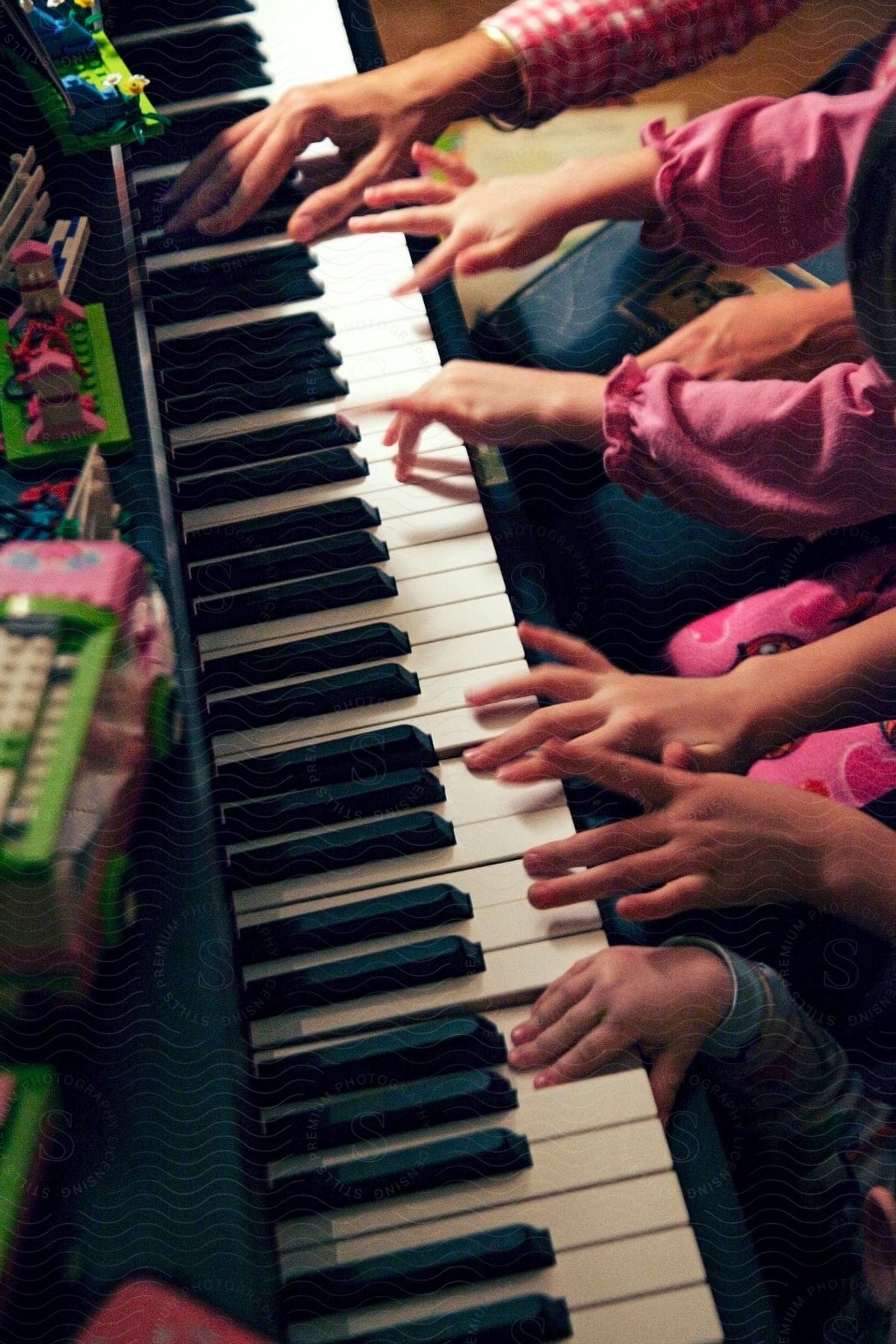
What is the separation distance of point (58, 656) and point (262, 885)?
0.17 metres

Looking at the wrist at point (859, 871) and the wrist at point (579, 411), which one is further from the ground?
Answer: the wrist at point (579, 411)

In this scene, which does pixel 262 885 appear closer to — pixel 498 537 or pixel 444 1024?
pixel 444 1024

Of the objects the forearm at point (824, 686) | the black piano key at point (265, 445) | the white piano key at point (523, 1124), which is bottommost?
the white piano key at point (523, 1124)

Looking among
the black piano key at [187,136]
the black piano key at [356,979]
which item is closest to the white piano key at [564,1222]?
the black piano key at [356,979]

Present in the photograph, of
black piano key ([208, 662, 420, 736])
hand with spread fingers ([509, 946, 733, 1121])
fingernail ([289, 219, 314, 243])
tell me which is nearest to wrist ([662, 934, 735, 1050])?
hand with spread fingers ([509, 946, 733, 1121])

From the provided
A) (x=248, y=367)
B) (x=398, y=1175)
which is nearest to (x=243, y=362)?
(x=248, y=367)

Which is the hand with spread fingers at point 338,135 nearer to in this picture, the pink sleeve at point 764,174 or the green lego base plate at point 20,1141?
the pink sleeve at point 764,174

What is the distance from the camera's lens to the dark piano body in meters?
0.55

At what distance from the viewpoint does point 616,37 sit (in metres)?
0.79

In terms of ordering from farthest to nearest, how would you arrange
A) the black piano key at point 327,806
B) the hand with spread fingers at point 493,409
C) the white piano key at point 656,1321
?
1. the hand with spread fingers at point 493,409
2. the black piano key at point 327,806
3. the white piano key at point 656,1321

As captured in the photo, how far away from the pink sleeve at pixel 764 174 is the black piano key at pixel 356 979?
1.61ft

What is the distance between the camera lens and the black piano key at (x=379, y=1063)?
58cm

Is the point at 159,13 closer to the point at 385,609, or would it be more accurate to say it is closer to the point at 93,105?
the point at 93,105

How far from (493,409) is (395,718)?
0.23 m
